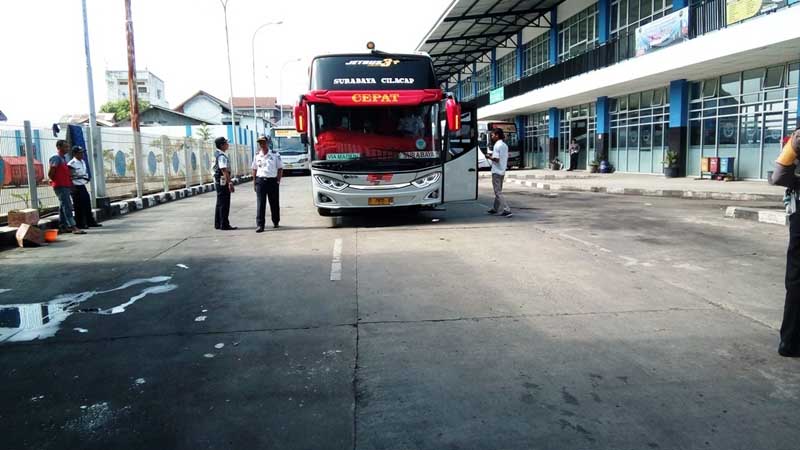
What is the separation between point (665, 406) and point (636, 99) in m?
26.7

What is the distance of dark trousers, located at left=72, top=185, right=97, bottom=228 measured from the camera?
39.2 ft

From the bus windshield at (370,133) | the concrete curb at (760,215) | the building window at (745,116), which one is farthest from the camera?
the building window at (745,116)

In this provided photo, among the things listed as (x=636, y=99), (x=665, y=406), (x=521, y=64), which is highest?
(x=521, y=64)

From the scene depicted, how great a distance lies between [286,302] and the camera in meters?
6.00

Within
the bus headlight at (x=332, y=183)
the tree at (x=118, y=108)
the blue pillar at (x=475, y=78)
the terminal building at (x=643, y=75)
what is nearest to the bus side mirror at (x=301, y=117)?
the bus headlight at (x=332, y=183)

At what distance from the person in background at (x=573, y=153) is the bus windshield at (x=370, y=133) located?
922 inches

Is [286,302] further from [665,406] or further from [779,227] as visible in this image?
[779,227]

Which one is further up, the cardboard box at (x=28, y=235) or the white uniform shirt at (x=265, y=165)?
the white uniform shirt at (x=265, y=165)

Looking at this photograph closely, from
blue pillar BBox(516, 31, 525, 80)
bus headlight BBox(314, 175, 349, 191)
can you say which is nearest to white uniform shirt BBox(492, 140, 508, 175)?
bus headlight BBox(314, 175, 349, 191)

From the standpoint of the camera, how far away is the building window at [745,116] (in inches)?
744

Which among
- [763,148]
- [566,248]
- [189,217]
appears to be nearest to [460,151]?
[566,248]

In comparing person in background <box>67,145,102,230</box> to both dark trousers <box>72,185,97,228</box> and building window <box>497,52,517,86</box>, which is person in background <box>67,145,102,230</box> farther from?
building window <box>497,52,517,86</box>

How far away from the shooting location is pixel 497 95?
3966cm

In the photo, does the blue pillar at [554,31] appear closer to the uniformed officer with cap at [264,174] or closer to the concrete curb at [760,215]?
the concrete curb at [760,215]
